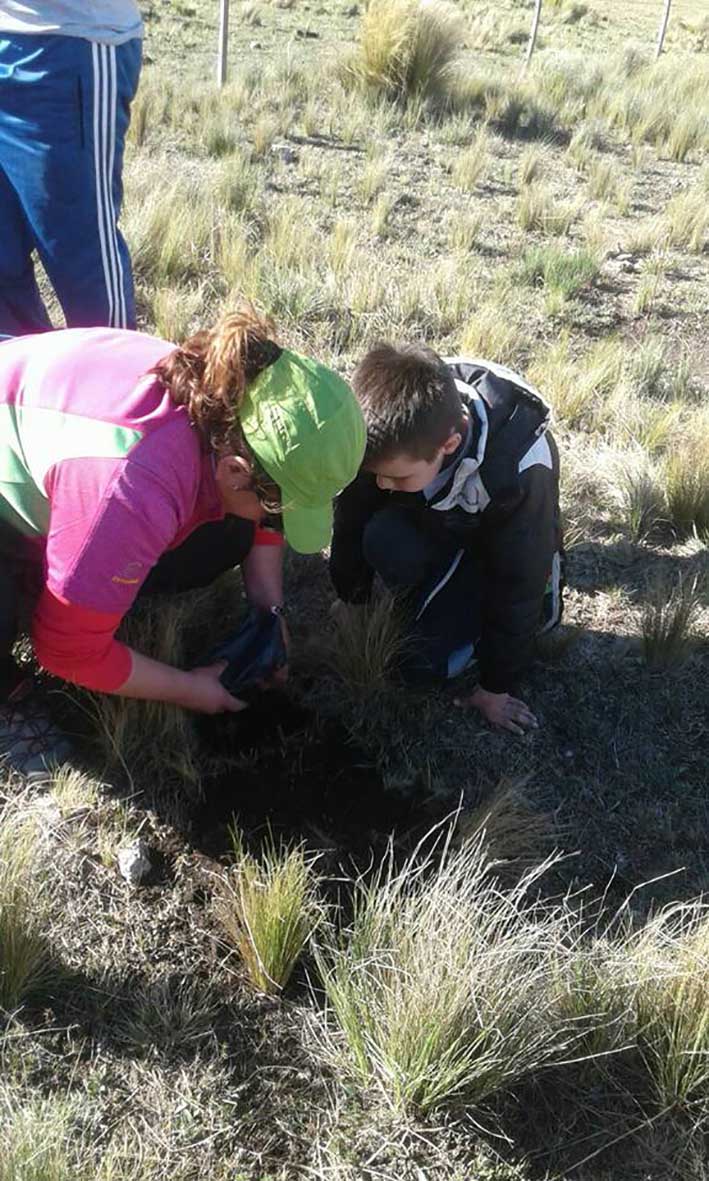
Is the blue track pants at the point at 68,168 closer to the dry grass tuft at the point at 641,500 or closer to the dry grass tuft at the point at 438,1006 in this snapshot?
the dry grass tuft at the point at 641,500

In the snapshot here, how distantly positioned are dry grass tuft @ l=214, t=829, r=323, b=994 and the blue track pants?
5.97 ft

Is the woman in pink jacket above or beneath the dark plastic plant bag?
above

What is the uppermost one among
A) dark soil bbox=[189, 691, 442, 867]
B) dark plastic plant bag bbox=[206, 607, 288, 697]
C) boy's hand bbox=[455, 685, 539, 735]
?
dark plastic plant bag bbox=[206, 607, 288, 697]

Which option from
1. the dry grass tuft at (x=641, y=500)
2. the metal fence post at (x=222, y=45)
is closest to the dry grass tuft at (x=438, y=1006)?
the dry grass tuft at (x=641, y=500)

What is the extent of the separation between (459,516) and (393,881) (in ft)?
2.96

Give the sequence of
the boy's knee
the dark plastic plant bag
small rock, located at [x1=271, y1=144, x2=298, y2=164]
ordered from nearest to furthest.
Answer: the dark plastic plant bag
the boy's knee
small rock, located at [x1=271, y1=144, x2=298, y2=164]

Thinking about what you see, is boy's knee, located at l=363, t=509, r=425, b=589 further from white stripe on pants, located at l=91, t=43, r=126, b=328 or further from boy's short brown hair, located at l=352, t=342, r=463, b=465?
white stripe on pants, located at l=91, t=43, r=126, b=328

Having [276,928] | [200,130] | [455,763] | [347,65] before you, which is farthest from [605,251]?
[276,928]

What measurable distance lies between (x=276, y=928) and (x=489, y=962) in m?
0.42

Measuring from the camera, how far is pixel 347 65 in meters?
8.20

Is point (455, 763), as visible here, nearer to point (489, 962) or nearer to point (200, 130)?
point (489, 962)

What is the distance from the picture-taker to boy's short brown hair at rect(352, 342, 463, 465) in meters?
2.15

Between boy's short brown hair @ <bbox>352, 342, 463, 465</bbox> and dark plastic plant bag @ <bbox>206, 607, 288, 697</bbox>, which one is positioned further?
dark plastic plant bag @ <bbox>206, 607, 288, 697</bbox>

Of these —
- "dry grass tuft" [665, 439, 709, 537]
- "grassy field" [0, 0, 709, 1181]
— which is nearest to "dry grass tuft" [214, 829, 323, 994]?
"grassy field" [0, 0, 709, 1181]
